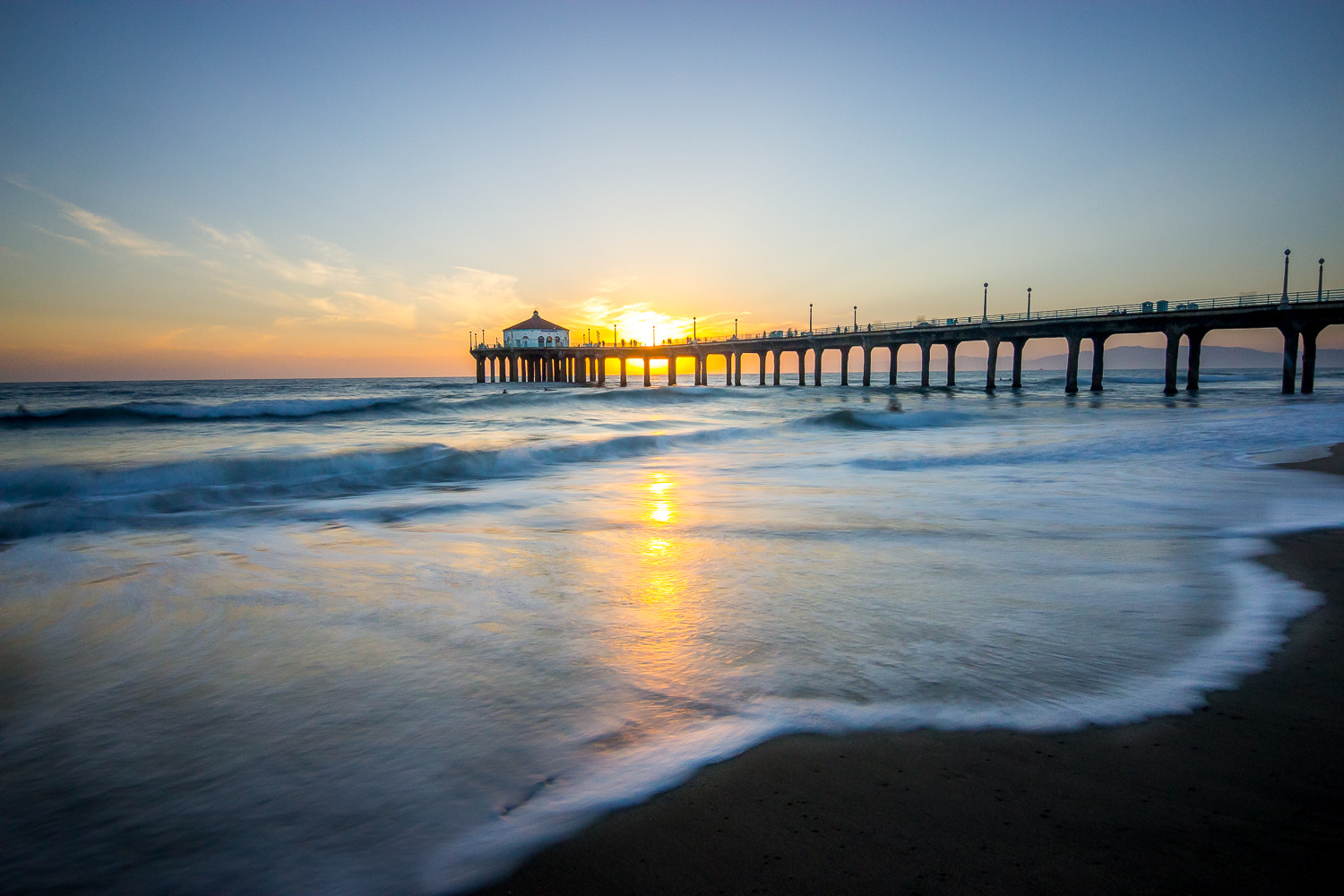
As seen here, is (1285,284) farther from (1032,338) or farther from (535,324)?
(535,324)

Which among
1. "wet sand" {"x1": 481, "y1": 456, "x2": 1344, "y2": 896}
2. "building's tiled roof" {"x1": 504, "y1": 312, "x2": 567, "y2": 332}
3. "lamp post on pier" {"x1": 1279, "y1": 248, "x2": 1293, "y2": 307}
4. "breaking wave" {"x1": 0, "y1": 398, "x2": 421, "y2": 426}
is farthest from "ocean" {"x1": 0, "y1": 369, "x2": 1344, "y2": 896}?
"building's tiled roof" {"x1": 504, "y1": 312, "x2": 567, "y2": 332}

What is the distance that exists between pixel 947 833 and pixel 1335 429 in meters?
23.6

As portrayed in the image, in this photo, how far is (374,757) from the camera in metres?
2.99

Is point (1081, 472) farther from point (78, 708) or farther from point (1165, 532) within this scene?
point (78, 708)

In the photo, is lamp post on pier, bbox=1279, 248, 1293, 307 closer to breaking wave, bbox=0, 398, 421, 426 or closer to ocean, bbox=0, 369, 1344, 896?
ocean, bbox=0, 369, 1344, 896

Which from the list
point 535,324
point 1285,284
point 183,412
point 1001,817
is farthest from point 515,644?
point 535,324

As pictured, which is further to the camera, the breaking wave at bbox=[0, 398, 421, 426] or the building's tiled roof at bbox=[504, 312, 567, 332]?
the building's tiled roof at bbox=[504, 312, 567, 332]

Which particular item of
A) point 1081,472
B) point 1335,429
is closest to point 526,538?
point 1081,472

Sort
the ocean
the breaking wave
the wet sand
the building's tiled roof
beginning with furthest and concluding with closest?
the building's tiled roof, the breaking wave, the ocean, the wet sand

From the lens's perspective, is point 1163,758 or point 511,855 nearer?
point 511,855

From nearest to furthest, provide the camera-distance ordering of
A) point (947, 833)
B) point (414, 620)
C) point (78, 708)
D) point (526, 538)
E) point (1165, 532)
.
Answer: point (947, 833) → point (78, 708) → point (414, 620) → point (1165, 532) → point (526, 538)

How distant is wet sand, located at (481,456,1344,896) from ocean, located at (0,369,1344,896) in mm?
215

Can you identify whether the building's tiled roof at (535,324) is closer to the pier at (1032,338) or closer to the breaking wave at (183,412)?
the pier at (1032,338)

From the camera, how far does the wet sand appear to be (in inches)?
79.1
